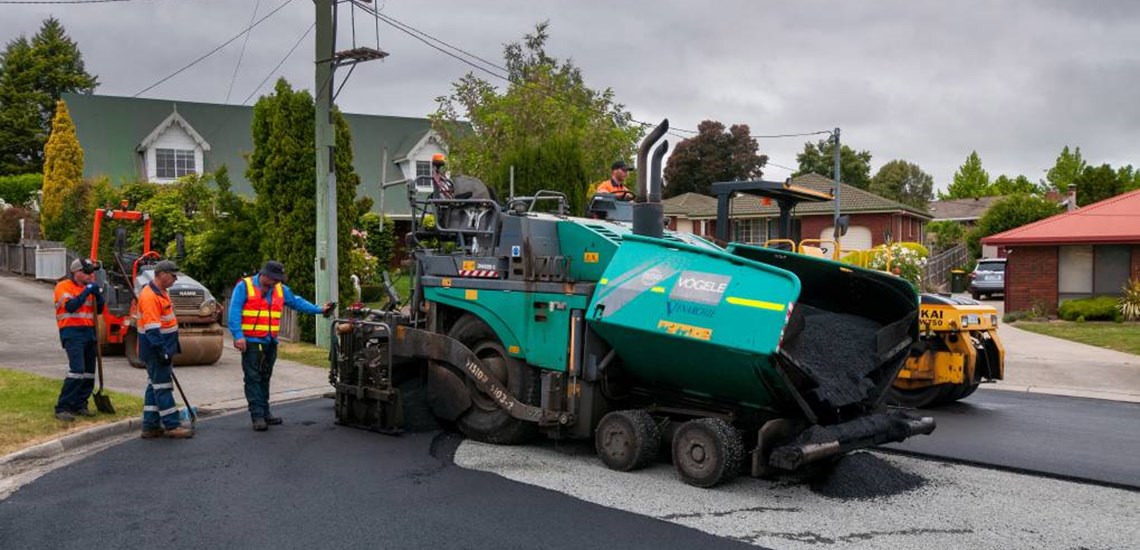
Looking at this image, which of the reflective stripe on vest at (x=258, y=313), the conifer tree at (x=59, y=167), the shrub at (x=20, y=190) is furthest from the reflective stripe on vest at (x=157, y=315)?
the shrub at (x=20, y=190)

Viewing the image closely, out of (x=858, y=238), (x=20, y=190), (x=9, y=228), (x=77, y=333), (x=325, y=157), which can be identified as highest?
(x=20, y=190)

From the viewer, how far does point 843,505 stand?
21.1 feet

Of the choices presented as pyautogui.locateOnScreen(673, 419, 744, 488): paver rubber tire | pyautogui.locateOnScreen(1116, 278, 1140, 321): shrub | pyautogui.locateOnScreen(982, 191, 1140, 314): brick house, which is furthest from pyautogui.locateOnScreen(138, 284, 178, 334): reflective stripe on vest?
pyautogui.locateOnScreen(982, 191, 1140, 314): brick house

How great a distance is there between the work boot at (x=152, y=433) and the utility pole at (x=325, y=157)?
6346 millimetres

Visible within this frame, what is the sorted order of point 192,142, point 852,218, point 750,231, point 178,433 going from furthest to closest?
point 852,218 → point 192,142 → point 750,231 → point 178,433

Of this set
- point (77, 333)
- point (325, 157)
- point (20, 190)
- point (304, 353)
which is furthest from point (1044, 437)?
point (20, 190)

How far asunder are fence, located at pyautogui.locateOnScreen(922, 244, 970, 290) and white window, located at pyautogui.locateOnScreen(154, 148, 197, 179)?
25.6 m

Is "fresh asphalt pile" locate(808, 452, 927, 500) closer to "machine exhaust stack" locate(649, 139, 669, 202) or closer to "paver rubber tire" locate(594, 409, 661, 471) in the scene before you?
"paver rubber tire" locate(594, 409, 661, 471)

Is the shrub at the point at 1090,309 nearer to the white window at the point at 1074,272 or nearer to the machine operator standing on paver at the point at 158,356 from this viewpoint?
the white window at the point at 1074,272

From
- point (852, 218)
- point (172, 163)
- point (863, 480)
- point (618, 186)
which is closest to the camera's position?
point (863, 480)

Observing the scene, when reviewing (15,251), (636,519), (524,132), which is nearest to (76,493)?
(636,519)

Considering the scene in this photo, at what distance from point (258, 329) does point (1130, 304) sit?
65.9 feet

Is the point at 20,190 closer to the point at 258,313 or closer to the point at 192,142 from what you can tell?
the point at 192,142

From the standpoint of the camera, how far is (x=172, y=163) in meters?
33.2
